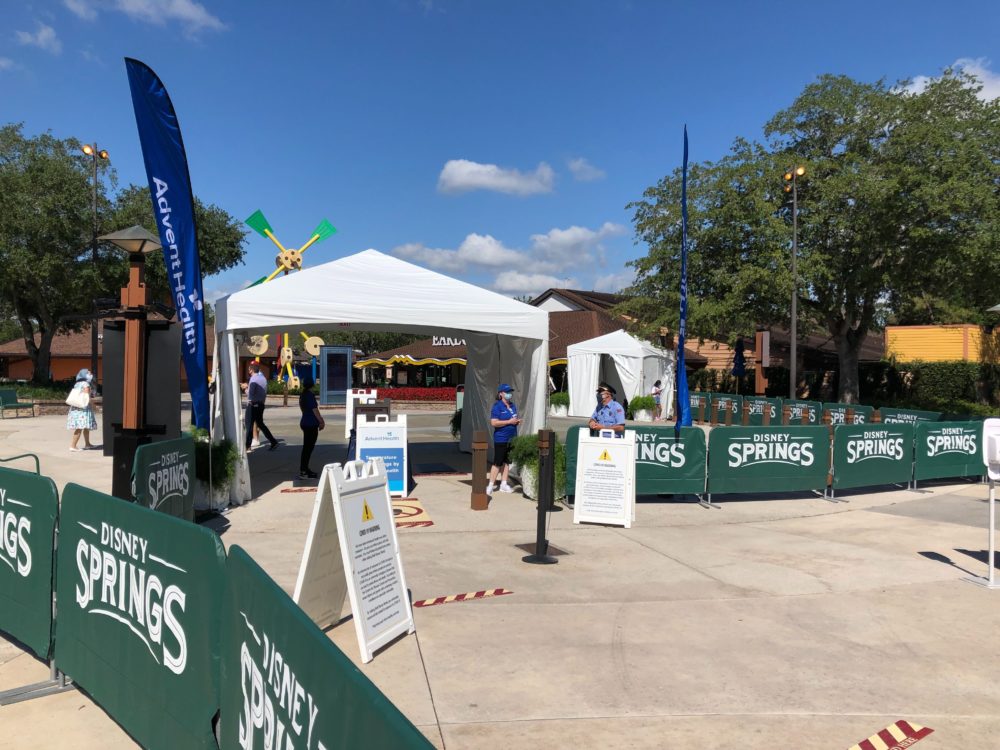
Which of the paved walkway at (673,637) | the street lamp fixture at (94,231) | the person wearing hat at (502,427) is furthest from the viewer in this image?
the street lamp fixture at (94,231)

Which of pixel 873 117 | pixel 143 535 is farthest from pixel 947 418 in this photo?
pixel 143 535

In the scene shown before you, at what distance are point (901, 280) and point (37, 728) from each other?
2760cm

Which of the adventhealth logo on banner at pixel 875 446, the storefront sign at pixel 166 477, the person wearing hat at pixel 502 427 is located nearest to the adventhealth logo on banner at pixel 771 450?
the adventhealth logo on banner at pixel 875 446

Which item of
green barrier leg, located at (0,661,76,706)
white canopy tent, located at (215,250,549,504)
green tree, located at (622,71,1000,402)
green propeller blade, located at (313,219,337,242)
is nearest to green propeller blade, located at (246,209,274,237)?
green propeller blade, located at (313,219,337,242)

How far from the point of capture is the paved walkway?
4.21 meters

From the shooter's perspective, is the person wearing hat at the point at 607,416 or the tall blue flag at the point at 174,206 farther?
the person wearing hat at the point at 607,416

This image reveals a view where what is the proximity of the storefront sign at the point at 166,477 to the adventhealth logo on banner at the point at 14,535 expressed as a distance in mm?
1350

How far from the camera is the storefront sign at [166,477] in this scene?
6.76m

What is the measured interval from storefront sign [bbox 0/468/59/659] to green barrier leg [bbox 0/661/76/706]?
141 millimetres

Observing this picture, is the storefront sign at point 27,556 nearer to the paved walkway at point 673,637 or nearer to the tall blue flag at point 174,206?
the paved walkway at point 673,637

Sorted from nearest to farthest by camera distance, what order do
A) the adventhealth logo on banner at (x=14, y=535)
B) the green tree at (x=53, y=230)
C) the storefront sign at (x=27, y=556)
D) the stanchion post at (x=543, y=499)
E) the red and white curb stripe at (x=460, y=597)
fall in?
1. the storefront sign at (x=27, y=556)
2. the adventhealth logo on banner at (x=14, y=535)
3. the red and white curb stripe at (x=460, y=597)
4. the stanchion post at (x=543, y=499)
5. the green tree at (x=53, y=230)

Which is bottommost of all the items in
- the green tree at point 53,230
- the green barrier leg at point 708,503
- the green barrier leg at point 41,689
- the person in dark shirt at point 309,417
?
the green barrier leg at point 41,689

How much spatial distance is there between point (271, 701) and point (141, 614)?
168 centimetres

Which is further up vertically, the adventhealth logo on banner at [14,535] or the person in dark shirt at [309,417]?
the person in dark shirt at [309,417]
